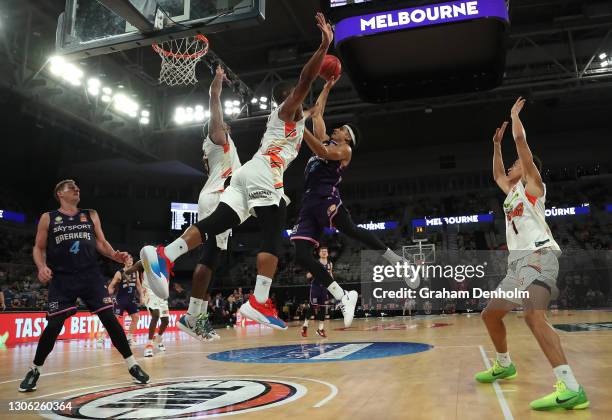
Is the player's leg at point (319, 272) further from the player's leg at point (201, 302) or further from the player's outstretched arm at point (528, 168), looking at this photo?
the player's outstretched arm at point (528, 168)

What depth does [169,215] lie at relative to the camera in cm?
2727

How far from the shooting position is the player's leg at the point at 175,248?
3.28 metres

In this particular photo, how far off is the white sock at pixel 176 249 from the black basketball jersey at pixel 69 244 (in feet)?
6.46

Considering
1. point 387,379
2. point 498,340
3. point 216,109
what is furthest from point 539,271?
point 216,109

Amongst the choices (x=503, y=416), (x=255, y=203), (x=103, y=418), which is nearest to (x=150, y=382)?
(x=103, y=418)

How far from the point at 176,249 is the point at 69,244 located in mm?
2078

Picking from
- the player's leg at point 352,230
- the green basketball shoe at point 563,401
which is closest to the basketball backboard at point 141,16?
the player's leg at point 352,230

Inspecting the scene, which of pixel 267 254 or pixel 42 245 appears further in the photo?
pixel 42 245

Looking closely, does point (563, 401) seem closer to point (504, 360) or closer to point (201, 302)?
point (504, 360)

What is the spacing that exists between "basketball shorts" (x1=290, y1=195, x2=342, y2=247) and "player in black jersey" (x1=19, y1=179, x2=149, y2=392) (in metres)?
1.86

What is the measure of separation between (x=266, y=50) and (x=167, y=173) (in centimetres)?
999

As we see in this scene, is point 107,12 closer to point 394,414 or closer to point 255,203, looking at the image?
point 255,203

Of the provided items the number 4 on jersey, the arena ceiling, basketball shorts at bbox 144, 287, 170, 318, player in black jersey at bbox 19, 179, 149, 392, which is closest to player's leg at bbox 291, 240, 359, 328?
player in black jersey at bbox 19, 179, 149, 392

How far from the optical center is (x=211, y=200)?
4746 millimetres
